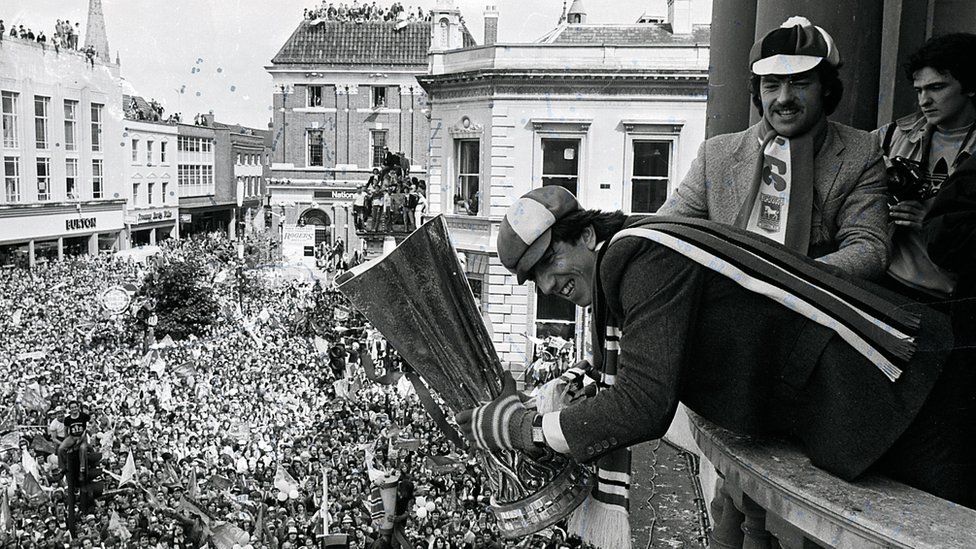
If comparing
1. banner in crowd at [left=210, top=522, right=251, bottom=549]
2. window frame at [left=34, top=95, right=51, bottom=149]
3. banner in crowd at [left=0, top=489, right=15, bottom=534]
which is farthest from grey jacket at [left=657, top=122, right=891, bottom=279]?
window frame at [left=34, top=95, right=51, bottom=149]

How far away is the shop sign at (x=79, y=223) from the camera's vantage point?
42.5m

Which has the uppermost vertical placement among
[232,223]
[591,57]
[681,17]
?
[681,17]

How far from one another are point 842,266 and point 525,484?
48.1 inches

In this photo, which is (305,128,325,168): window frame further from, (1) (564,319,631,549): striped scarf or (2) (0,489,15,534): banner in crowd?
(1) (564,319,631,549): striped scarf

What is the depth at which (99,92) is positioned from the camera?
4419 cm

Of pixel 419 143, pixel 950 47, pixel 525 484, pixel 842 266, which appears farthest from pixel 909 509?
pixel 419 143

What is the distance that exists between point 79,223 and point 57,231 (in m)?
2.04

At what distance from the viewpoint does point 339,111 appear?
4859cm

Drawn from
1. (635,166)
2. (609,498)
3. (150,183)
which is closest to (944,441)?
(609,498)

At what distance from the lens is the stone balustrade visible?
2037 mm

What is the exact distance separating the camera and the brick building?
46.4 metres

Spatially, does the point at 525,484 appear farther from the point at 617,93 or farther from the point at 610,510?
the point at 617,93

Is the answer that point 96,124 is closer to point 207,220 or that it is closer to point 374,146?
point 374,146

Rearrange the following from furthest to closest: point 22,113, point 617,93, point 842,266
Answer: point 22,113, point 617,93, point 842,266
